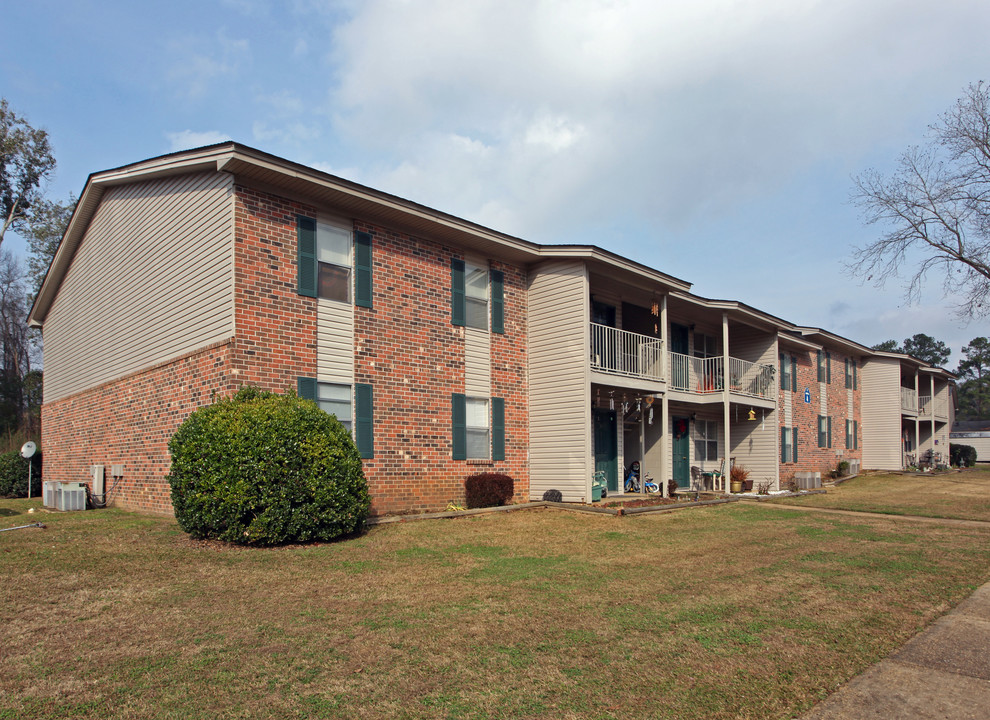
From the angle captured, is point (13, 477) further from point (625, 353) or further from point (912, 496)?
point (912, 496)

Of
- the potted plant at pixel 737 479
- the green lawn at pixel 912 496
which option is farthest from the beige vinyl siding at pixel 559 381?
the potted plant at pixel 737 479

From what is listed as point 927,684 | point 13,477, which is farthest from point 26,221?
point 927,684

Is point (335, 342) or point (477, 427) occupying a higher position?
point (335, 342)

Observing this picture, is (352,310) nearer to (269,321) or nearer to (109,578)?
(269,321)

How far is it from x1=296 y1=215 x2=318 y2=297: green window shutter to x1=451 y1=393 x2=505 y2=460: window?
13.2ft

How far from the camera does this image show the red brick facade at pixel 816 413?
26.0m

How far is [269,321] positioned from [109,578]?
540cm

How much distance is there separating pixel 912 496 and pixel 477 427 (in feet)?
46.6

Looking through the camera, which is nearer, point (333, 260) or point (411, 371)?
point (333, 260)

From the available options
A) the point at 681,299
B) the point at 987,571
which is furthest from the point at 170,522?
the point at 681,299

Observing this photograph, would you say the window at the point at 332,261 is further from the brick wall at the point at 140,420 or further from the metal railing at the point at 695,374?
the metal railing at the point at 695,374

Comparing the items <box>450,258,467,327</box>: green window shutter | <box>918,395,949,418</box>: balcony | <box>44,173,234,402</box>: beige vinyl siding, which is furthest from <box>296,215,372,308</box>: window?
<box>918,395,949,418</box>: balcony

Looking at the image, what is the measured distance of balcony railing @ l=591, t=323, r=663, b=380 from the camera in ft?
57.1

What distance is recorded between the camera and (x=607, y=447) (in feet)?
60.6
